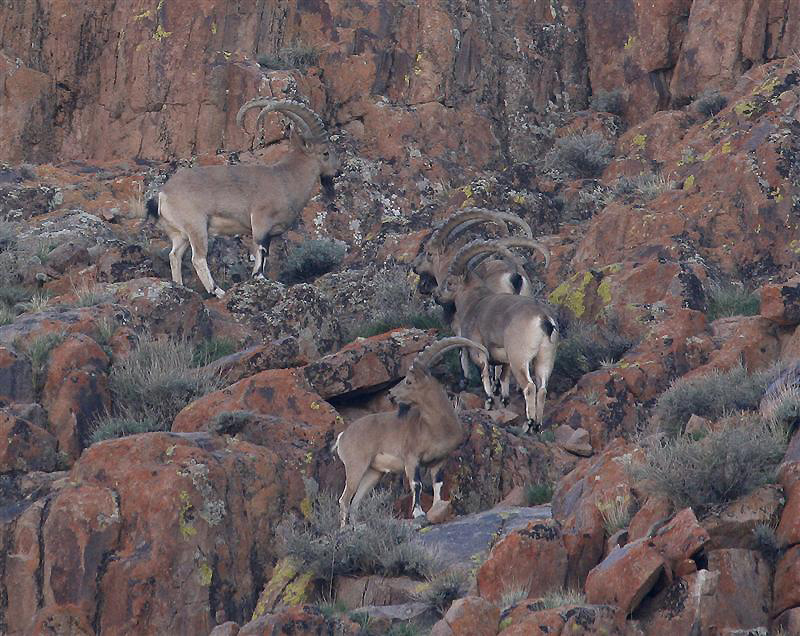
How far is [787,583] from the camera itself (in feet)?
33.2

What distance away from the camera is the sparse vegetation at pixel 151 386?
604 inches

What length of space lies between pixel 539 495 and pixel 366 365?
2.73 metres

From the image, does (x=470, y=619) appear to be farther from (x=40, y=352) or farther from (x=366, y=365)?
(x=40, y=352)

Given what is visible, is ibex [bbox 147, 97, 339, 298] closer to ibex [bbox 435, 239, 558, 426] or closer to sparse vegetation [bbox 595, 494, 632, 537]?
ibex [bbox 435, 239, 558, 426]

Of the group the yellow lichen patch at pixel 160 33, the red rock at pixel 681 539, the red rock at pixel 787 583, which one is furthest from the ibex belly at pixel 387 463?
the yellow lichen patch at pixel 160 33

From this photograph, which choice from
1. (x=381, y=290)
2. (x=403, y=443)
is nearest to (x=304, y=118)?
(x=381, y=290)

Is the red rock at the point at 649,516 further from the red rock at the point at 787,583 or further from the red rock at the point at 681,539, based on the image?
the red rock at the point at 787,583

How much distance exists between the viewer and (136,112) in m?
23.1

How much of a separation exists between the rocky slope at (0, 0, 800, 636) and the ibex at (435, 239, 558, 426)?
0.38 meters

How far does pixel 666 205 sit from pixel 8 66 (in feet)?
31.9

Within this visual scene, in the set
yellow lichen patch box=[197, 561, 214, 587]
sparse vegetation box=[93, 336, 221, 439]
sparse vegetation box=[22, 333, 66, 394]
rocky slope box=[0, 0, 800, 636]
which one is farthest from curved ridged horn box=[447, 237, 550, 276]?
yellow lichen patch box=[197, 561, 214, 587]

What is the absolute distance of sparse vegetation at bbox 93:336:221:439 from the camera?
15.3 m

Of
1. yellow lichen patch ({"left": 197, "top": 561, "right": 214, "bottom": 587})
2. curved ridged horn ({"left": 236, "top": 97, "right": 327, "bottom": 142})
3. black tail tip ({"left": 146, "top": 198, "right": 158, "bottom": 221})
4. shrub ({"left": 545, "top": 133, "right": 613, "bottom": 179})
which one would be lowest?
yellow lichen patch ({"left": 197, "top": 561, "right": 214, "bottom": 587})

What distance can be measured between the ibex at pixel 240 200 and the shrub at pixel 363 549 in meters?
6.37
